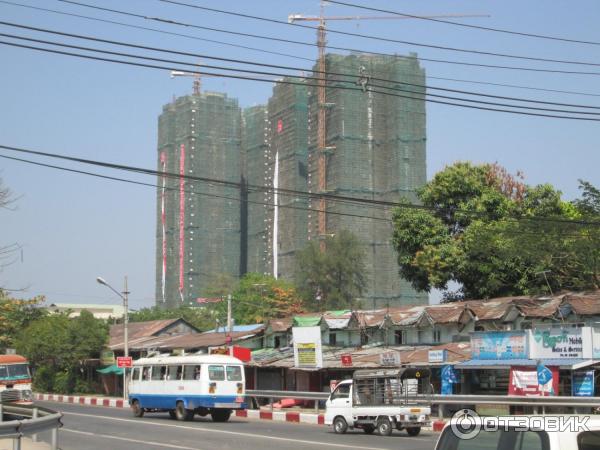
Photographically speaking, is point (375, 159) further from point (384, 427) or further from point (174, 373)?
point (384, 427)

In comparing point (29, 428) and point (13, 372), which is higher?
point (29, 428)

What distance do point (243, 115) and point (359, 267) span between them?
75.3m

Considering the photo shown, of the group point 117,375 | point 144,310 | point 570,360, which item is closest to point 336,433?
point 570,360

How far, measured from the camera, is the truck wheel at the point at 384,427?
1002 inches

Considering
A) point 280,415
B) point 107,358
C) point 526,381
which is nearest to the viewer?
point 526,381

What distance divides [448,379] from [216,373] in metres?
10.7

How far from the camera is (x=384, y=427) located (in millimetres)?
25672

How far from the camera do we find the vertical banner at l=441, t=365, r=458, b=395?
119ft

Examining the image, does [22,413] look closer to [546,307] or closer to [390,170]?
[546,307]

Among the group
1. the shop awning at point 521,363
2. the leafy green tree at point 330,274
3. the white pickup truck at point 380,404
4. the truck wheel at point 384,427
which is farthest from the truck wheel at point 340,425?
the leafy green tree at point 330,274

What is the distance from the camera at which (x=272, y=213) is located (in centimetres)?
14112

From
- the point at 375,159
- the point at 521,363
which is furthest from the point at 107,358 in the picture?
the point at 375,159

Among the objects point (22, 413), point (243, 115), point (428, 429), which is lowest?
point (428, 429)

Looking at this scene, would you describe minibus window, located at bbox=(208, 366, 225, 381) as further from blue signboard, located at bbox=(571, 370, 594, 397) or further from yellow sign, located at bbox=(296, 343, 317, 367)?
blue signboard, located at bbox=(571, 370, 594, 397)
